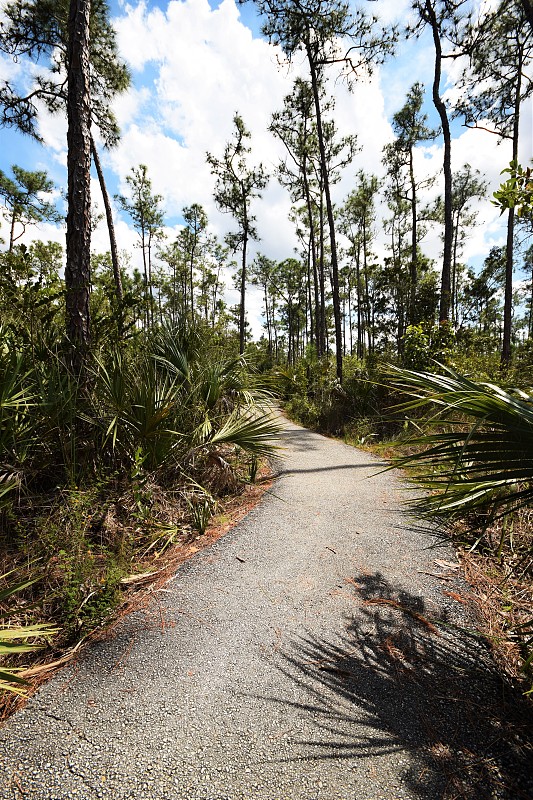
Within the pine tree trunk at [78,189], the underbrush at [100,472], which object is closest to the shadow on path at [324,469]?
the underbrush at [100,472]

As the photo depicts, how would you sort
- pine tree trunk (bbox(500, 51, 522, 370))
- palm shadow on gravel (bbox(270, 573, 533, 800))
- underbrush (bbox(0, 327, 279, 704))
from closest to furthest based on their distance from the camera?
palm shadow on gravel (bbox(270, 573, 533, 800)), underbrush (bbox(0, 327, 279, 704)), pine tree trunk (bbox(500, 51, 522, 370))

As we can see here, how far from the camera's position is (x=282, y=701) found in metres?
1.50

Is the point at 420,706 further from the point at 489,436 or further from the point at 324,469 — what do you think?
the point at 324,469

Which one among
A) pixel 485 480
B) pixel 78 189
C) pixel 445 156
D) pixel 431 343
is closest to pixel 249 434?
pixel 485 480

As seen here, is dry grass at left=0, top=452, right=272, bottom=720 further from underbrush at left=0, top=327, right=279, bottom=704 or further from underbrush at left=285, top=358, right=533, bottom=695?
underbrush at left=285, top=358, right=533, bottom=695

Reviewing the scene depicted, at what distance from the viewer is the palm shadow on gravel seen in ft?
3.88

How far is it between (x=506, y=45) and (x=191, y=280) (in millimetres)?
23041

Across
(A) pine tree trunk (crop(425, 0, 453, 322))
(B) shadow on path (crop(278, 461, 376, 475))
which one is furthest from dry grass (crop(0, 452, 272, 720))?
(A) pine tree trunk (crop(425, 0, 453, 322))

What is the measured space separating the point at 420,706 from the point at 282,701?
0.59 meters

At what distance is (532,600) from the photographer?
2.19m

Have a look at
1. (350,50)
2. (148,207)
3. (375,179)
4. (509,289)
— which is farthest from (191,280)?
(509,289)

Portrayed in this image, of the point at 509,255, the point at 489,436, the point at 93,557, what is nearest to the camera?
the point at 489,436

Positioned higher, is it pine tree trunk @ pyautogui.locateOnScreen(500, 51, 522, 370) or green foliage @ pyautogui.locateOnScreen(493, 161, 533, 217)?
pine tree trunk @ pyautogui.locateOnScreen(500, 51, 522, 370)

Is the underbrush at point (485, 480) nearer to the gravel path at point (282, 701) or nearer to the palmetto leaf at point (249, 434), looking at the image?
the gravel path at point (282, 701)
